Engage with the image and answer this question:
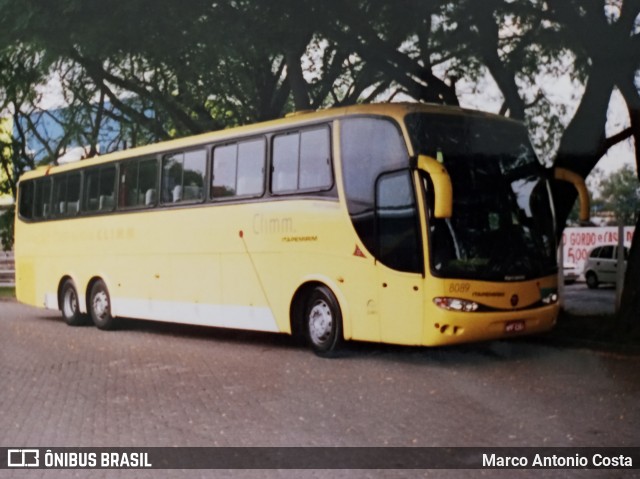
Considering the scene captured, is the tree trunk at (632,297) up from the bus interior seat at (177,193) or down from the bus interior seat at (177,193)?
down

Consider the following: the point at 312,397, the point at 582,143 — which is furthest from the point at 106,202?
the point at 312,397

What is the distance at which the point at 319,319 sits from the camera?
13.6m

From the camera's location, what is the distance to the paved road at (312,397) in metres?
7.87

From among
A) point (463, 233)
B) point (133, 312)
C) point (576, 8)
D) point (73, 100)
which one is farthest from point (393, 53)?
point (73, 100)

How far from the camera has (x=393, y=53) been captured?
15.9m

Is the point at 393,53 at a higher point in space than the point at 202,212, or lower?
higher

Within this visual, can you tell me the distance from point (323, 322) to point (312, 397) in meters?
3.57

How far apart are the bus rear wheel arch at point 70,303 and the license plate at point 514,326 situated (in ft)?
33.3

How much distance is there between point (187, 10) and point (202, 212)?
11.8 feet

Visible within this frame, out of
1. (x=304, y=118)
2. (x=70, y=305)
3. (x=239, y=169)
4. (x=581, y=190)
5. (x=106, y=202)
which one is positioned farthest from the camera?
(x=70, y=305)

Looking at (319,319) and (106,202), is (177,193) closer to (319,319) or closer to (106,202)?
(106,202)

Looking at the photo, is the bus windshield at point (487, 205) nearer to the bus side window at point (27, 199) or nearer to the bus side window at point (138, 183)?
the bus side window at point (138, 183)

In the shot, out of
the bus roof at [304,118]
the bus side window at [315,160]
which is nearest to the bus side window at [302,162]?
the bus side window at [315,160]

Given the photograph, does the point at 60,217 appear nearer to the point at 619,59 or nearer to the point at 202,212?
the point at 202,212
